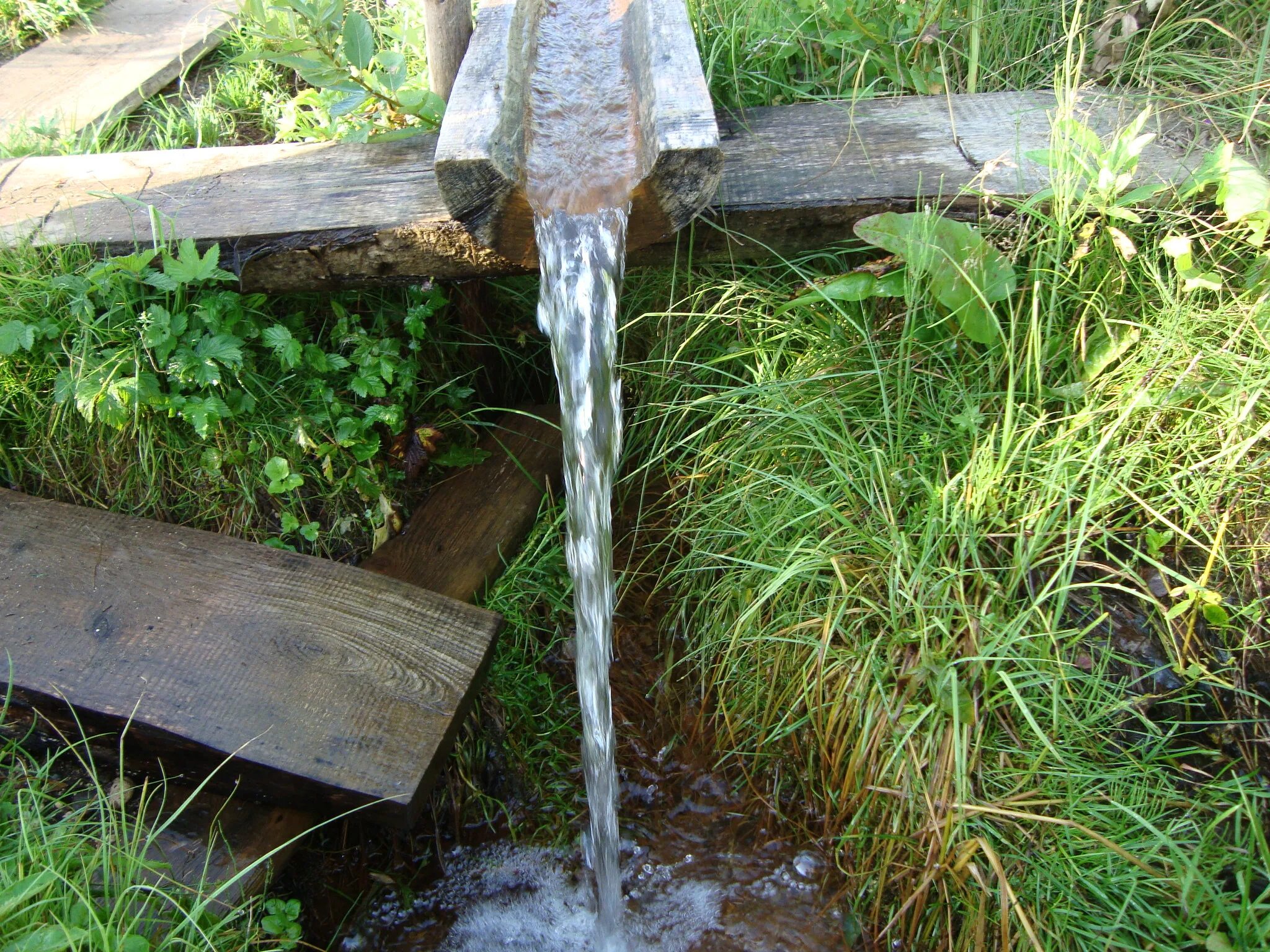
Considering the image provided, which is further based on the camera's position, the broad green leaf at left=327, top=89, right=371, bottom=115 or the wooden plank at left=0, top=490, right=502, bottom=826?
the broad green leaf at left=327, top=89, right=371, bottom=115

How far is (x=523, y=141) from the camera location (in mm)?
2080

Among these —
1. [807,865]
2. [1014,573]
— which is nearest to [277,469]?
[807,865]

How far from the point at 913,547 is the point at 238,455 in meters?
1.62

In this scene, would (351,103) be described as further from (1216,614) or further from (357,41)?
(1216,614)

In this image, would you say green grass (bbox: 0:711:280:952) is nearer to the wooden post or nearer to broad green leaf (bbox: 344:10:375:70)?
broad green leaf (bbox: 344:10:375:70)

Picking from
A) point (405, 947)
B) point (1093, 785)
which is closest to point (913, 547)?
point (1093, 785)

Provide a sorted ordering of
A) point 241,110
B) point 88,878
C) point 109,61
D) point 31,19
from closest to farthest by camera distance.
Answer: point 88,878
point 241,110
point 109,61
point 31,19

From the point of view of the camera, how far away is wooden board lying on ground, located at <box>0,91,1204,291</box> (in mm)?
1988

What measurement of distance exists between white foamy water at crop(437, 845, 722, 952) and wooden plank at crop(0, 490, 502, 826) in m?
0.38

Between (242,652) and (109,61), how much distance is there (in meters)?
2.64

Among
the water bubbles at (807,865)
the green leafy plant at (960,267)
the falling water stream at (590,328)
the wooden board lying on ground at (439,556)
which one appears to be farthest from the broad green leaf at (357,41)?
the water bubbles at (807,865)

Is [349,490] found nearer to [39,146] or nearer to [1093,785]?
[39,146]

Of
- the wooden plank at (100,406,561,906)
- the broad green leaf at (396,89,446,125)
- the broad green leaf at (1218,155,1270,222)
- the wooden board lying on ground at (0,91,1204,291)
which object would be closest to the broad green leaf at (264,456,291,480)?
the wooden plank at (100,406,561,906)

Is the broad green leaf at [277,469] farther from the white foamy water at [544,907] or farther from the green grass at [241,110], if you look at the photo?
the white foamy water at [544,907]
